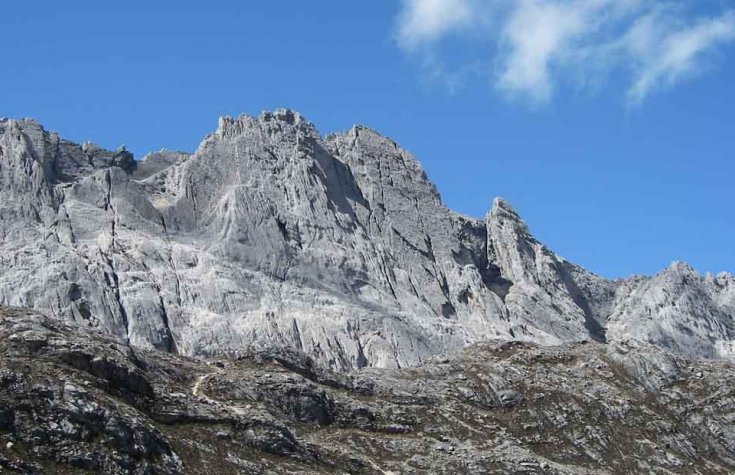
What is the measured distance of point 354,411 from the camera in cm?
13288

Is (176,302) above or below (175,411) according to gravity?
above

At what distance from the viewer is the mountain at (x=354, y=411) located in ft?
332

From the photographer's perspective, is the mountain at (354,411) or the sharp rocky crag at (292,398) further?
the sharp rocky crag at (292,398)

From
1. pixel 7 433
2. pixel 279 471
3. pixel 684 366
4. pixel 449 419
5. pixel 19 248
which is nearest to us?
pixel 7 433

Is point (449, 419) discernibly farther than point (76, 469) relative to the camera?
Yes

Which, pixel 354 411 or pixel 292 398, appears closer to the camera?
pixel 292 398

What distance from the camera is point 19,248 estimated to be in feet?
638

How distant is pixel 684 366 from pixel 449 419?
3812 cm

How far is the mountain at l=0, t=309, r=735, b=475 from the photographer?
101m

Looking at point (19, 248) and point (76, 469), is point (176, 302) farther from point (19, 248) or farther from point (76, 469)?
point (76, 469)

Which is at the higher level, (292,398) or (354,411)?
(354,411)

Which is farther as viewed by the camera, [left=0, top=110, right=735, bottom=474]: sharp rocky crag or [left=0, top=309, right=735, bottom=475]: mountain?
[left=0, top=110, right=735, bottom=474]: sharp rocky crag

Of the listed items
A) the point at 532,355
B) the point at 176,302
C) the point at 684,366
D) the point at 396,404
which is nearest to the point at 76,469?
the point at 396,404

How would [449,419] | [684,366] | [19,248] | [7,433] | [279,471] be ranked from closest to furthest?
[7,433] < [279,471] < [449,419] < [684,366] < [19,248]
